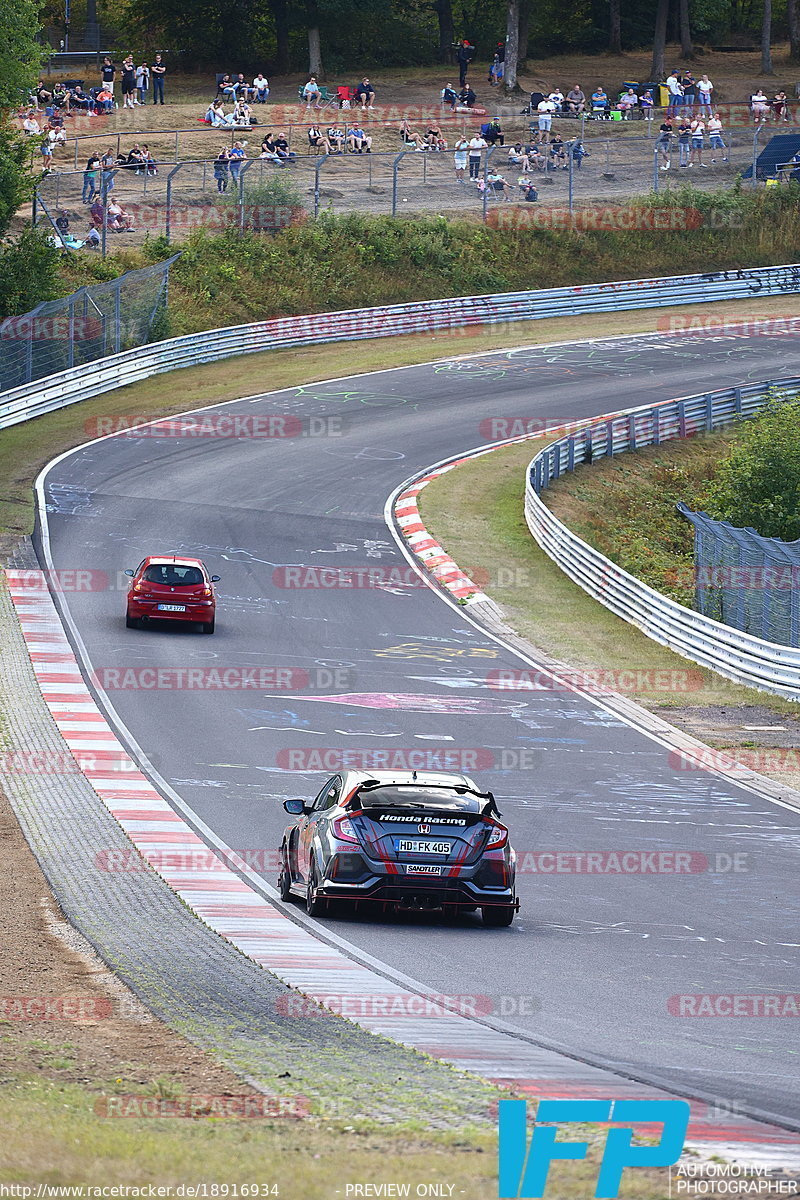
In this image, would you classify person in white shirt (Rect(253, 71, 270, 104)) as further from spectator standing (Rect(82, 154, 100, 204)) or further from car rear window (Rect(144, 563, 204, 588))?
car rear window (Rect(144, 563, 204, 588))

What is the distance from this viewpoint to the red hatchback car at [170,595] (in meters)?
27.9

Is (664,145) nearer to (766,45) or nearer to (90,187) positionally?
(766,45)

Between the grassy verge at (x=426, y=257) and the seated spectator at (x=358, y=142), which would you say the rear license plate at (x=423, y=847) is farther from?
the seated spectator at (x=358, y=142)

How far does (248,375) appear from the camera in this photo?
53.5 meters

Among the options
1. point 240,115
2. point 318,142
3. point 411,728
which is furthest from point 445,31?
point 411,728

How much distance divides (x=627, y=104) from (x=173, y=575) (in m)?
58.2

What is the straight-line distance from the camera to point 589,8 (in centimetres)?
9638

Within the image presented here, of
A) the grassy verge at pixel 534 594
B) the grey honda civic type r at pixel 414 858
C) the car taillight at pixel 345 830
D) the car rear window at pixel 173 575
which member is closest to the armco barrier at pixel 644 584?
the grassy verge at pixel 534 594

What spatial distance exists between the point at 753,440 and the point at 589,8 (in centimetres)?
6512

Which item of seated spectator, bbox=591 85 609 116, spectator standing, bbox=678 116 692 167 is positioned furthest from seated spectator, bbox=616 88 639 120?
spectator standing, bbox=678 116 692 167

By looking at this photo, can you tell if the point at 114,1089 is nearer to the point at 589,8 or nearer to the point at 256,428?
the point at 256,428

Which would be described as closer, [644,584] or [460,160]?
[644,584]

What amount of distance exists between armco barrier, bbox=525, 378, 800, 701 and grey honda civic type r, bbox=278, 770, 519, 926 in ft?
44.5

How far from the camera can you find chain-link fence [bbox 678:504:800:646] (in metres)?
26.5
